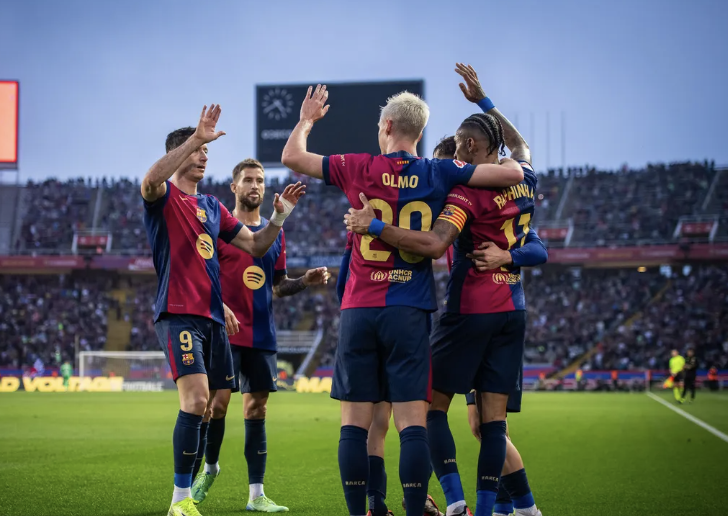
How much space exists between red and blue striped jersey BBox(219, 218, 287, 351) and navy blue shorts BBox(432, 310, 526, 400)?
7.50ft

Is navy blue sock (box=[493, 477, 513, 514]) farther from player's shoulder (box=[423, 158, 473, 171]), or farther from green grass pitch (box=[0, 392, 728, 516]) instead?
player's shoulder (box=[423, 158, 473, 171])

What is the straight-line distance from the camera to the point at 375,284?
4664 mm

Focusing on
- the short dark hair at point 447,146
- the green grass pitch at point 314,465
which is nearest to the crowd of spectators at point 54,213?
the green grass pitch at point 314,465

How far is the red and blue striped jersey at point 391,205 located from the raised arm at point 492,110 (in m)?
1.01

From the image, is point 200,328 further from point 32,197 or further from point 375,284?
point 32,197

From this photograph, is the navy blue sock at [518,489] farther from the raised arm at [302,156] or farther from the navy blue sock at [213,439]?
the navy blue sock at [213,439]

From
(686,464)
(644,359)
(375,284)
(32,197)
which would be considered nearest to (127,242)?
(32,197)

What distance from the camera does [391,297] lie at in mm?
4617

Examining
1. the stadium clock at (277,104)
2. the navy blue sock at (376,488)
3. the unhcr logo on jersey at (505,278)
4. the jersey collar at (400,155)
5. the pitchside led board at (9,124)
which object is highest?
the stadium clock at (277,104)

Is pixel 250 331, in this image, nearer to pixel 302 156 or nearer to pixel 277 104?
pixel 302 156

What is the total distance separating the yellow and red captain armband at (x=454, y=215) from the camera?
4.72 meters

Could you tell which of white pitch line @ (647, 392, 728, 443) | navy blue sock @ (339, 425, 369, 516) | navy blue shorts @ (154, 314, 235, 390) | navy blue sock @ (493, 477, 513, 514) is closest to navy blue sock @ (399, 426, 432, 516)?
navy blue sock @ (339, 425, 369, 516)

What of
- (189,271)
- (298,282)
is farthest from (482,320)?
(298,282)

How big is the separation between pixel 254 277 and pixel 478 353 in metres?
2.77
